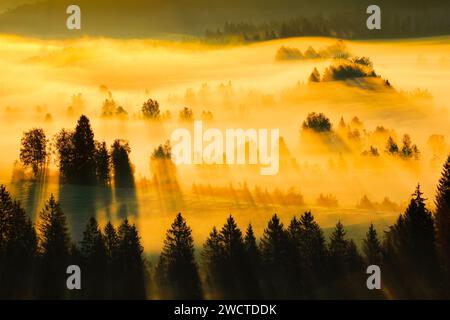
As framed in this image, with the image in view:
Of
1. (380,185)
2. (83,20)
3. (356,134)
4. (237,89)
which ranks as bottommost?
(380,185)

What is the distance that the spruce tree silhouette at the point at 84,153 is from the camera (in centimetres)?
4516

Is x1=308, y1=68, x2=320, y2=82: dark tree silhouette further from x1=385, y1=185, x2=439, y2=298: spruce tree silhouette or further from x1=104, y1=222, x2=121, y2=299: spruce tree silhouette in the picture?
x1=104, y1=222, x2=121, y2=299: spruce tree silhouette

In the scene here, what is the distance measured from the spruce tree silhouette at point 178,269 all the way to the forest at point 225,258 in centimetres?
5

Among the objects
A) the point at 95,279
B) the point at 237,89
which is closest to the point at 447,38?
the point at 237,89

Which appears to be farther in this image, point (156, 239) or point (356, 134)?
point (356, 134)

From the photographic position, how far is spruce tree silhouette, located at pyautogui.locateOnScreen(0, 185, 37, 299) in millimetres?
42531

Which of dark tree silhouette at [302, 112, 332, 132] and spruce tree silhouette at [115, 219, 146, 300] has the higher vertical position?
dark tree silhouette at [302, 112, 332, 132]

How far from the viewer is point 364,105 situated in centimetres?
4688

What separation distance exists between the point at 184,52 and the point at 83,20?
20.7 feet

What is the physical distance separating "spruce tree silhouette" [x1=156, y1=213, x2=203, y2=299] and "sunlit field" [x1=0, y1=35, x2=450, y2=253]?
977 millimetres

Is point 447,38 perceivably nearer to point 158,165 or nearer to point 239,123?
point 239,123

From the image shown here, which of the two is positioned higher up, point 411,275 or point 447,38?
point 447,38

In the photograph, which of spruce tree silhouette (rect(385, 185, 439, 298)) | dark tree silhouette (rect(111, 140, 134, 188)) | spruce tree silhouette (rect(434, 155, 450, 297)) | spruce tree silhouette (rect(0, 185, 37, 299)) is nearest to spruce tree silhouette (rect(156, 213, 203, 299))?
dark tree silhouette (rect(111, 140, 134, 188))
